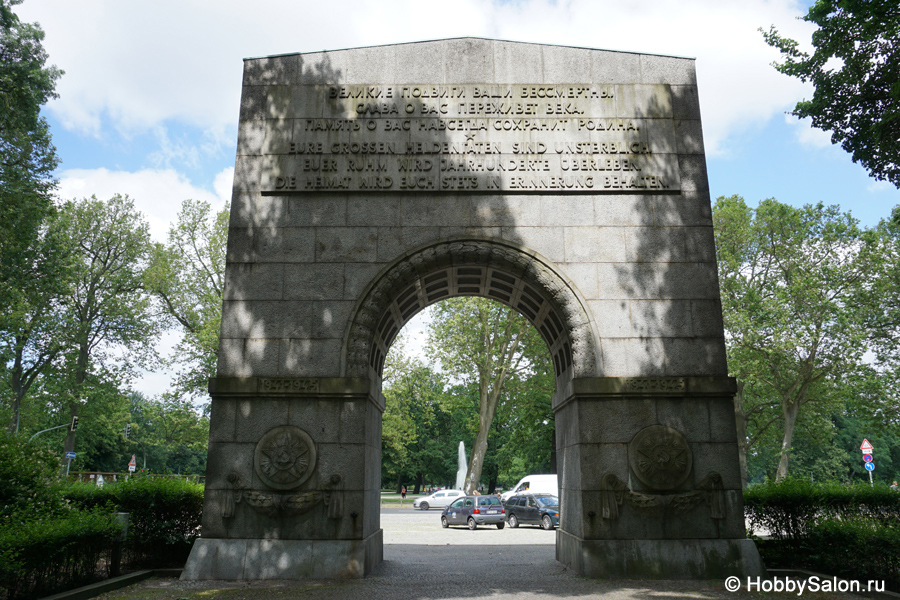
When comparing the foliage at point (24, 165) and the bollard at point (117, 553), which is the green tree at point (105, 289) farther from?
the bollard at point (117, 553)

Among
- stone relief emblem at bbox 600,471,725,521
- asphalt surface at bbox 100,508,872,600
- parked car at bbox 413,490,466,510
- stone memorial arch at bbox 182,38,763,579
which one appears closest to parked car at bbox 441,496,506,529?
asphalt surface at bbox 100,508,872,600

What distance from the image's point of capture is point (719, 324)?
38.5 ft

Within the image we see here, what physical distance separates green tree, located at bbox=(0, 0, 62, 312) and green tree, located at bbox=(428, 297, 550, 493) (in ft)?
66.9

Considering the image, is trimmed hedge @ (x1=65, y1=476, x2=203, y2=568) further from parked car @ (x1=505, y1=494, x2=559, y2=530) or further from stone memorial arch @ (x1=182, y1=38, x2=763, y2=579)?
parked car @ (x1=505, y1=494, x2=559, y2=530)

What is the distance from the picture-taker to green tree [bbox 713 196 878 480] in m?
31.6

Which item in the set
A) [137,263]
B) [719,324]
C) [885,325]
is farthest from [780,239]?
[137,263]

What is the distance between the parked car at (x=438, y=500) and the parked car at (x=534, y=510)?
1377cm

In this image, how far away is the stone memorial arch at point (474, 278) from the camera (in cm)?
1085

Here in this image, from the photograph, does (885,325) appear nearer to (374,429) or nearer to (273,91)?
(374,429)

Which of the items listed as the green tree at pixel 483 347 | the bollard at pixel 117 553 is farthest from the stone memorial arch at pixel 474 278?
the green tree at pixel 483 347

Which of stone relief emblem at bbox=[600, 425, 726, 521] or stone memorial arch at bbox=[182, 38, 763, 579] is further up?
stone memorial arch at bbox=[182, 38, 763, 579]

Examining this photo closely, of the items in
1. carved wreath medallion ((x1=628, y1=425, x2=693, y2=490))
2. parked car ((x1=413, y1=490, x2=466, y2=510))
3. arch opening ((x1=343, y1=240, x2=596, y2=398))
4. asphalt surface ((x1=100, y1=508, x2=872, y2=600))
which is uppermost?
arch opening ((x1=343, y1=240, x2=596, y2=398))

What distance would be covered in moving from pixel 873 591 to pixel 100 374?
1531 inches

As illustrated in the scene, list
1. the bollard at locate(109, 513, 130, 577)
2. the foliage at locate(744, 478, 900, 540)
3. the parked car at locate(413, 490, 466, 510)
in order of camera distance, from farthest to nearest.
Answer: the parked car at locate(413, 490, 466, 510)
the foliage at locate(744, 478, 900, 540)
the bollard at locate(109, 513, 130, 577)
